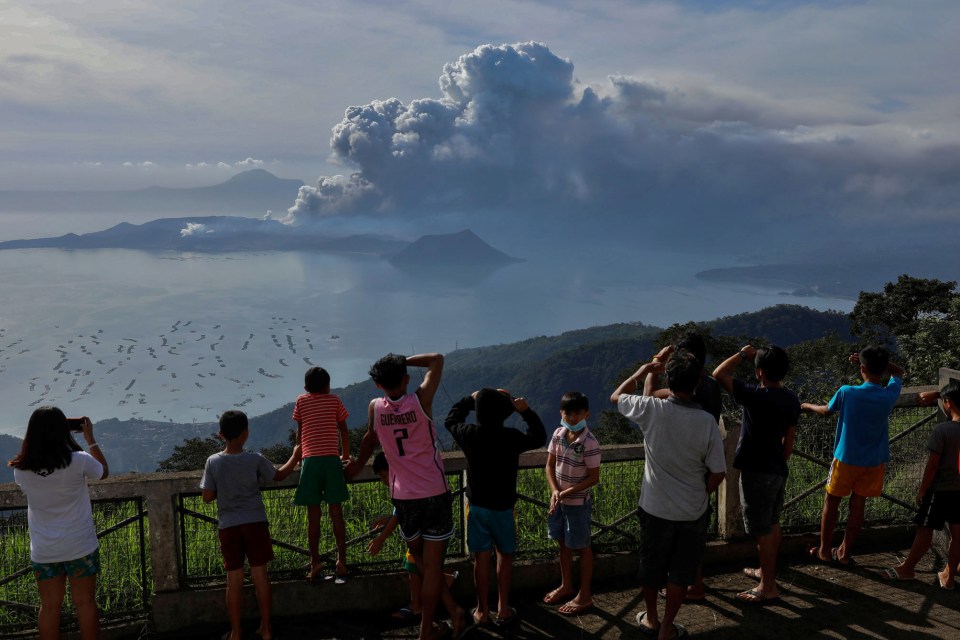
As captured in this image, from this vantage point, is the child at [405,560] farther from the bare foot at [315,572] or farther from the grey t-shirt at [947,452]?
the grey t-shirt at [947,452]

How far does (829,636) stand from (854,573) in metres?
1.04

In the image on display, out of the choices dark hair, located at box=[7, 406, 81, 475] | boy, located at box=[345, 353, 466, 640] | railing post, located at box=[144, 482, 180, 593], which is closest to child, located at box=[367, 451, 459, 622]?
boy, located at box=[345, 353, 466, 640]

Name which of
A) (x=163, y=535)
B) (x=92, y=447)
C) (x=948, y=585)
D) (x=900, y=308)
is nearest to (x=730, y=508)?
(x=948, y=585)

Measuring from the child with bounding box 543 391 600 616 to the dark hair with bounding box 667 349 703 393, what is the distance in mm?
577

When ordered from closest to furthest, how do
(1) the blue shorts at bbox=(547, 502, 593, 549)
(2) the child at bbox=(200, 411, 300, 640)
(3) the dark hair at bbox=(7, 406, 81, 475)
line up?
(3) the dark hair at bbox=(7, 406, 81, 475)
(2) the child at bbox=(200, 411, 300, 640)
(1) the blue shorts at bbox=(547, 502, 593, 549)

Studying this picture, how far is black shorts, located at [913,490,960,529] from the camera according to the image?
5.02 meters

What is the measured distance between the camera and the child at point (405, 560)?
4.62 meters

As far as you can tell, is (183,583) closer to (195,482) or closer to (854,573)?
(195,482)

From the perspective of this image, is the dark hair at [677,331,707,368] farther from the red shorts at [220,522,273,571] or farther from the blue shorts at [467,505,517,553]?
the red shorts at [220,522,273,571]

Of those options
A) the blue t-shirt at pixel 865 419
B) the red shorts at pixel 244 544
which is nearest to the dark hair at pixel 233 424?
the red shorts at pixel 244 544

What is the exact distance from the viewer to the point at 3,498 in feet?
15.2

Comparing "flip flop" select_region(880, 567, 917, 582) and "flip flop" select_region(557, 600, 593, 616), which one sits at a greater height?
"flip flop" select_region(557, 600, 593, 616)

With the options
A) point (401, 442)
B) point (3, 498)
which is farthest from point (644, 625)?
point (3, 498)

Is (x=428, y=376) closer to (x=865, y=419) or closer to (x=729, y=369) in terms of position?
(x=729, y=369)
